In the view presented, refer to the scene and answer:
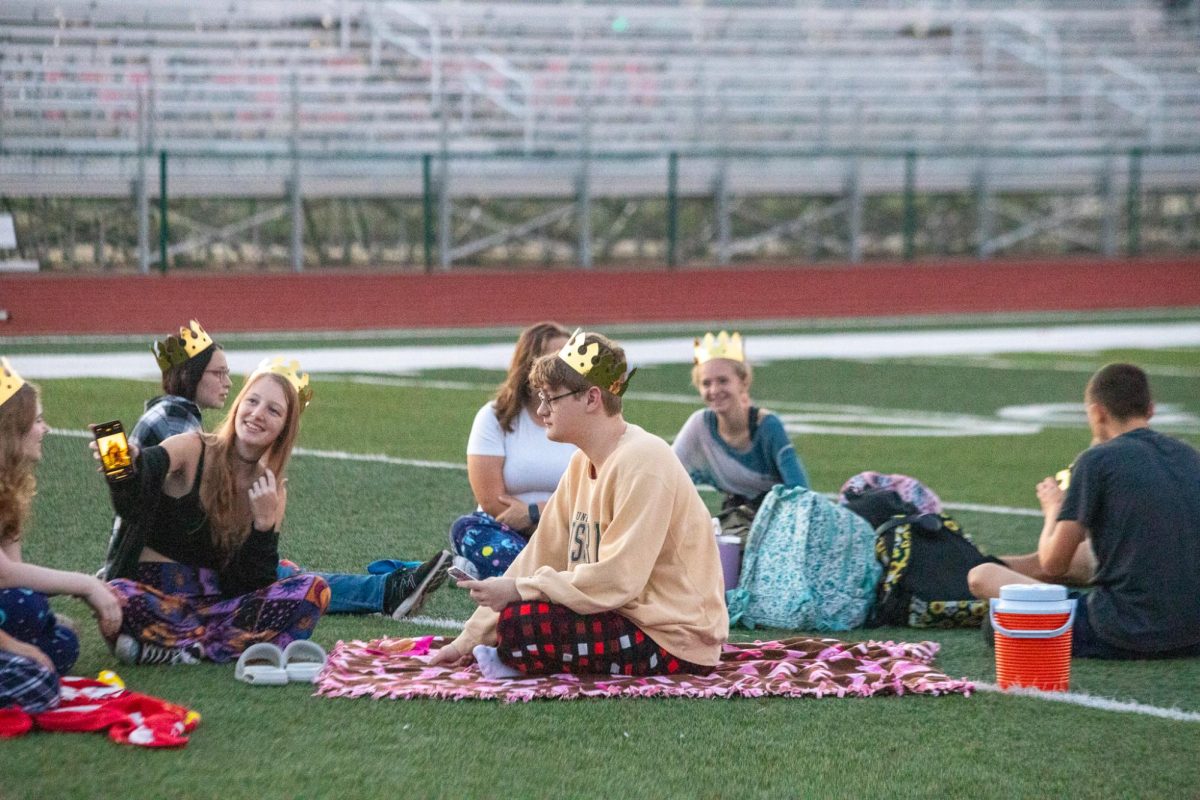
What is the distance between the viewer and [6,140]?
21.4 m

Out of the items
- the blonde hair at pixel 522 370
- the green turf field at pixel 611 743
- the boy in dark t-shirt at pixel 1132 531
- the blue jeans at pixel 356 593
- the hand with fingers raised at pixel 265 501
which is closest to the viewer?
the green turf field at pixel 611 743

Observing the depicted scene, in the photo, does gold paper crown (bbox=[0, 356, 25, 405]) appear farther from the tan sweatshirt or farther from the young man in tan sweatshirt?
the tan sweatshirt

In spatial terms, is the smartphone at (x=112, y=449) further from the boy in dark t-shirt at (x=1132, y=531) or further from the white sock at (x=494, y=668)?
the boy in dark t-shirt at (x=1132, y=531)

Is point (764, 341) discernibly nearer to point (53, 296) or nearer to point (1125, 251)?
point (53, 296)

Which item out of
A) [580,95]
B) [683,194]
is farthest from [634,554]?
[580,95]

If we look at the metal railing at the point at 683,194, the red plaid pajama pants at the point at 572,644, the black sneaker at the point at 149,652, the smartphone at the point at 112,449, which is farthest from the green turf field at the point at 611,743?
the metal railing at the point at 683,194

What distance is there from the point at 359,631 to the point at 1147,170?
24399 millimetres

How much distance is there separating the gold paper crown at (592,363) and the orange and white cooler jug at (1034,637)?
139cm

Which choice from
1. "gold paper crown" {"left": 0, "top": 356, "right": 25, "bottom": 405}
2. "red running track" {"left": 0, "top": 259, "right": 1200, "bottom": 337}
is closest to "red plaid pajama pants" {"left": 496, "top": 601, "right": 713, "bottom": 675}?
"gold paper crown" {"left": 0, "top": 356, "right": 25, "bottom": 405}

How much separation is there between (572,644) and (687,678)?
1.22 ft

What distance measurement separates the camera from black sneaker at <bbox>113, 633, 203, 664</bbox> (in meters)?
5.69

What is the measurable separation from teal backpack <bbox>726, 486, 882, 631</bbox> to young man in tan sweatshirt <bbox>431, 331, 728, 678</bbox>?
95 centimetres

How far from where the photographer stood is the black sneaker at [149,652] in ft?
18.7

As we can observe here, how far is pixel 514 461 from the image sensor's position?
712cm
